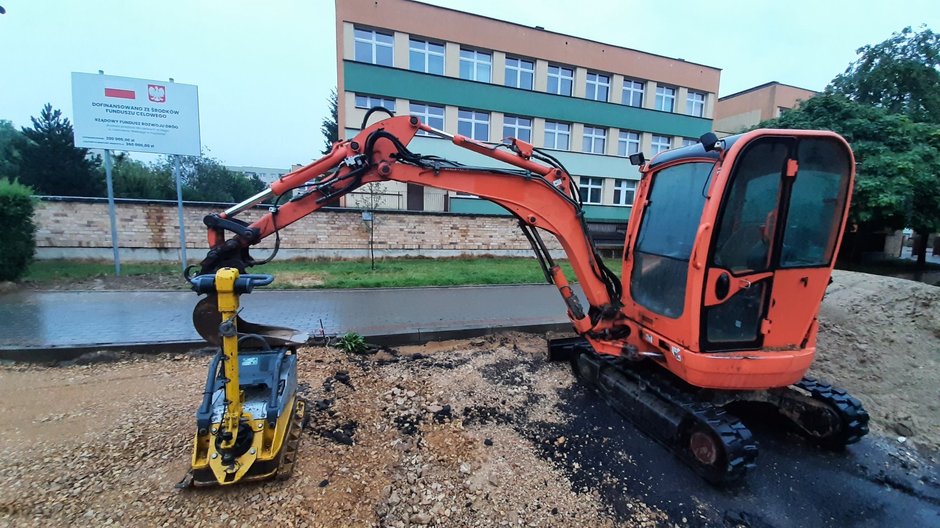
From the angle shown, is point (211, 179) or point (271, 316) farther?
point (211, 179)

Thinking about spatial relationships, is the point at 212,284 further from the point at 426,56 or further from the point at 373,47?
the point at 426,56

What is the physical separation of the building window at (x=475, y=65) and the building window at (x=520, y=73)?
1133 mm

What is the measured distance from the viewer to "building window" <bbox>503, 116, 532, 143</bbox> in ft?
69.8

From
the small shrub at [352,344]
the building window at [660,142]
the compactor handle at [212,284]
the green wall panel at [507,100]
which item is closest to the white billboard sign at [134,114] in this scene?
the small shrub at [352,344]

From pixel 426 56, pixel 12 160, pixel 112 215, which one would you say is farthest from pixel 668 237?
pixel 12 160

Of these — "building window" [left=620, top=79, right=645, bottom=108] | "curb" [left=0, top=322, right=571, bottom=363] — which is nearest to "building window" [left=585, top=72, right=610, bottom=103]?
"building window" [left=620, top=79, right=645, bottom=108]

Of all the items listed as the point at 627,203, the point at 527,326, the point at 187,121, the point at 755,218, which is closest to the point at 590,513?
the point at 755,218

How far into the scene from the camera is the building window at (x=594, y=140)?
2298 centimetres

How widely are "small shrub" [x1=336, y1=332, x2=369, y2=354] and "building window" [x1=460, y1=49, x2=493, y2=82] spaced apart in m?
17.6

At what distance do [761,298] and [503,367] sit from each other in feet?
9.72

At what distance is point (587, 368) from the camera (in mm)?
4656

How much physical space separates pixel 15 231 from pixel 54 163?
53.1 ft

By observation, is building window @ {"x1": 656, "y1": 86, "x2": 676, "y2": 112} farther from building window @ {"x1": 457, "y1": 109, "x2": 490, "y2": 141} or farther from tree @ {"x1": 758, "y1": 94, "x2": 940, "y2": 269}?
tree @ {"x1": 758, "y1": 94, "x2": 940, "y2": 269}

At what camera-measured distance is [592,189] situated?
2352 centimetres
